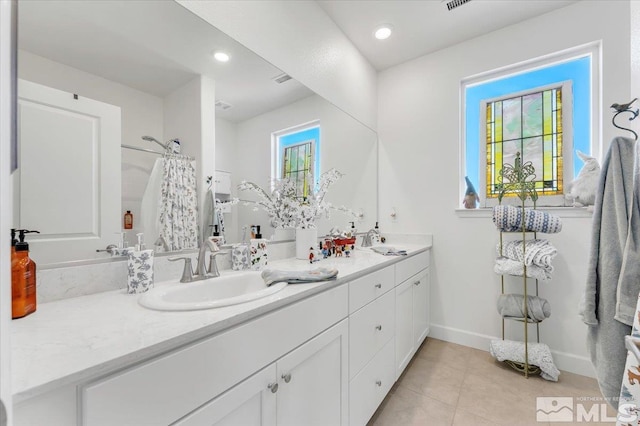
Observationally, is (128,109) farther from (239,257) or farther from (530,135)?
(530,135)

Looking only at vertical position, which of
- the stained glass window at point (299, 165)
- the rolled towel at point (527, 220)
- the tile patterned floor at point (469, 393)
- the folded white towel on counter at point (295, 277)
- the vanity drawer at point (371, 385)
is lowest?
the tile patterned floor at point (469, 393)

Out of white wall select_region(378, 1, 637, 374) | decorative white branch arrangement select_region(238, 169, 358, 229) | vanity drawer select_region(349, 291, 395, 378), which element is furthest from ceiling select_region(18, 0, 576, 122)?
vanity drawer select_region(349, 291, 395, 378)

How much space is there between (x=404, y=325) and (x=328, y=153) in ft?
4.48

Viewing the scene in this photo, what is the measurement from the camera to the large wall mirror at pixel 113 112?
0.83 m

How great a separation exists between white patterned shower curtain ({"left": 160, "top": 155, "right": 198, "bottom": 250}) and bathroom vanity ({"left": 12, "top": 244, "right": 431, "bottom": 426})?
→ 0.26 metres

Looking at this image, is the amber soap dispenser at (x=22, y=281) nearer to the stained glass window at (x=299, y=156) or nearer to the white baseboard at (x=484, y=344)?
the stained glass window at (x=299, y=156)

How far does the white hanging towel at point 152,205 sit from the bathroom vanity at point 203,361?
27cm

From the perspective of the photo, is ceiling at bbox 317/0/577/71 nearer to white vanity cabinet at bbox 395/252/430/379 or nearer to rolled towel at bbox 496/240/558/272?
rolled towel at bbox 496/240/558/272

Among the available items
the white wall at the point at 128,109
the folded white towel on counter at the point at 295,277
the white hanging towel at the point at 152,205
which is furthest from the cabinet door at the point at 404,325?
the white wall at the point at 128,109

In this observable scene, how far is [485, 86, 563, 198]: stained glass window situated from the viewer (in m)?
2.12

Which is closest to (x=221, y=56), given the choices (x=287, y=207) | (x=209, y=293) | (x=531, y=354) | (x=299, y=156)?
(x=299, y=156)

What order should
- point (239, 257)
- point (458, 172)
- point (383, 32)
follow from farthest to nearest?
point (458, 172) → point (383, 32) → point (239, 257)

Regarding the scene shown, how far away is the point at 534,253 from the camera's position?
1823 mm

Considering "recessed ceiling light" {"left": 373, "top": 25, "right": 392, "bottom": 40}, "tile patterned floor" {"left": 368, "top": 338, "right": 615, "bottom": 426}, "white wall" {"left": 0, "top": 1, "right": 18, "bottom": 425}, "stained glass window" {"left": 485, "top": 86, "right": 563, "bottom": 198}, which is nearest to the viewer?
"white wall" {"left": 0, "top": 1, "right": 18, "bottom": 425}
